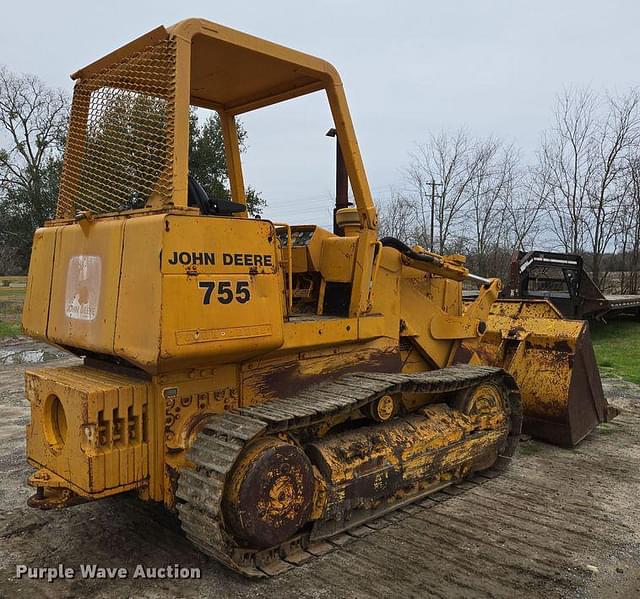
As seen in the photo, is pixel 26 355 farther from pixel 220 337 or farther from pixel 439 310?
pixel 220 337

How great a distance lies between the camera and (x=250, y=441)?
339cm

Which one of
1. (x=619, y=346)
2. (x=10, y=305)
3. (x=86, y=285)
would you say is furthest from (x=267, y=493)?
(x=10, y=305)

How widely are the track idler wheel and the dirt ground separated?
320 millimetres

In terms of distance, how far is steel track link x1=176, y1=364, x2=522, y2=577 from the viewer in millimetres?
3246

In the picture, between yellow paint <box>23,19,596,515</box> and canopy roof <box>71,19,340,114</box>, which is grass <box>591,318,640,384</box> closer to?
yellow paint <box>23,19,596,515</box>

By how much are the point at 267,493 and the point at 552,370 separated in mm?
3739

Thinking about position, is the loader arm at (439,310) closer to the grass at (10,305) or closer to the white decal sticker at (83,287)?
the white decal sticker at (83,287)

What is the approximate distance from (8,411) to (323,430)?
523cm

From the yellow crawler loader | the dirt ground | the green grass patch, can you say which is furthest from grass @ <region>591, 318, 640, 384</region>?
the green grass patch

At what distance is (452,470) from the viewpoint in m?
4.92

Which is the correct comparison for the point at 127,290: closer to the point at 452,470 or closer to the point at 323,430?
the point at 323,430

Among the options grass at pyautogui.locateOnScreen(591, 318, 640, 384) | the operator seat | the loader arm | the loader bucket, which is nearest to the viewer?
the operator seat

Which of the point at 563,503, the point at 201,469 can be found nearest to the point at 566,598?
the point at 563,503

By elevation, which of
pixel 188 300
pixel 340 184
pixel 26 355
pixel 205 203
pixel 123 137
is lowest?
pixel 26 355
